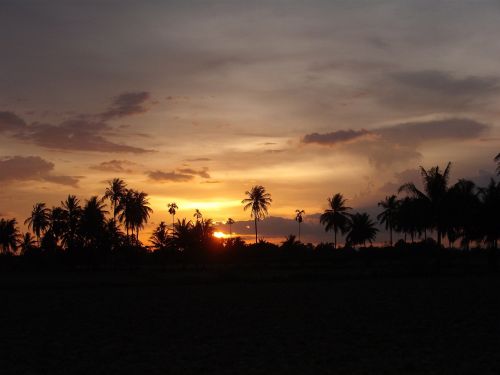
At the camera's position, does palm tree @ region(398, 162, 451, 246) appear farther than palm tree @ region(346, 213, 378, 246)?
No

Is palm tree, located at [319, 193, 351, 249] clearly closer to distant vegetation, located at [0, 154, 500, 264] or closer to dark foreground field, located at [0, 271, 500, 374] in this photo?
distant vegetation, located at [0, 154, 500, 264]

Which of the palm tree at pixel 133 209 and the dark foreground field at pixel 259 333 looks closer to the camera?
the dark foreground field at pixel 259 333

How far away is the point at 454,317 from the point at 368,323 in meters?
3.10

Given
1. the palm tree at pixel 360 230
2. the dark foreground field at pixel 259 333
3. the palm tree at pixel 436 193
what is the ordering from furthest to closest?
the palm tree at pixel 360 230, the palm tree at pixel 436 193, the dark foreground field at pixel 259 333

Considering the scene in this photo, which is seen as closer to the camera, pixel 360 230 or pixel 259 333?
pixel 259 333

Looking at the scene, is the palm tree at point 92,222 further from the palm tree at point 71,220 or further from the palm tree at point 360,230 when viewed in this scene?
the palm tree at point 360,230

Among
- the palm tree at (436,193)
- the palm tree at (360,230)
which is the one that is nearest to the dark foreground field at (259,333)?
the palm tree at (436,193)

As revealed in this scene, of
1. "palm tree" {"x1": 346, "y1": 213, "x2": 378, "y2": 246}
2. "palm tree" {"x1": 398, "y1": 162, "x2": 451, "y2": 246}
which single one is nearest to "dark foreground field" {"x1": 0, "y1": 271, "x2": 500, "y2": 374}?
"palm tree" {"x1": 398, "y1": 162, "x2": 451, "y2": 246}

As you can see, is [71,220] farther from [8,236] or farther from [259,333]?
[259,333]

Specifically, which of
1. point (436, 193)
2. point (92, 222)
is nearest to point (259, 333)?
point (436, 193)

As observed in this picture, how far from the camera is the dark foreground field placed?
1193 cm

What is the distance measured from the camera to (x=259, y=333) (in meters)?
Result: 16.3

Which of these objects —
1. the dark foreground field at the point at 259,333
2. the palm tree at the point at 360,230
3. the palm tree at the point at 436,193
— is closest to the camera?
the dark foreground field at the point at 259,333

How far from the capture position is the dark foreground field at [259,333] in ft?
39.1
